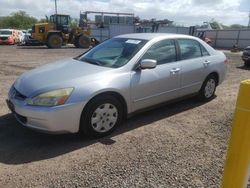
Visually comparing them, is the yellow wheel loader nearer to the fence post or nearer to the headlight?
the headlight

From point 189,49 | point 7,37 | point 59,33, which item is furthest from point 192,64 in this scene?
point 7,37

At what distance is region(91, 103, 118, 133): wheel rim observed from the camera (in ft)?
12.9

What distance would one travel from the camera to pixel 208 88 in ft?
19.4

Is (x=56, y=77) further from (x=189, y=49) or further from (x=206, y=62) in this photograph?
(x=206, y=62)

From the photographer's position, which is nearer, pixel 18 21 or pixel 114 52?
pixel 114 52

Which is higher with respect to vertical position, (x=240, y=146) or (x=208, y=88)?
(x=240, y=146)

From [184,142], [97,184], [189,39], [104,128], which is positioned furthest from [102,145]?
[189,39]

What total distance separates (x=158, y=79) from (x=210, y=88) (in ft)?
6.28

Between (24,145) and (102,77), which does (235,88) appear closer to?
(102,77)

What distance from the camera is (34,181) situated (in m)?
2.99

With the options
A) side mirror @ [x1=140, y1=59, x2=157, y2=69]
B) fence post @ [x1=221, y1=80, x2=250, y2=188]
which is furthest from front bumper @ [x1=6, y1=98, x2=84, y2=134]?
fence post @ [x1=221, y1=80, x2=250, y2=188]

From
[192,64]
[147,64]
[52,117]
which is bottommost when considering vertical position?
[52,117]

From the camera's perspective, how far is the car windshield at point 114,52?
4457 mm

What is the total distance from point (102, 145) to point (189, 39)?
9.86 ft
